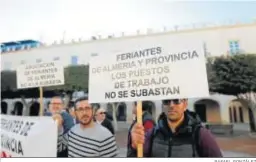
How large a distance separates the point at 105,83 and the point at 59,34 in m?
0.76

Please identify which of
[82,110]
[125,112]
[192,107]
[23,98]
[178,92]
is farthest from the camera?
[23,98]

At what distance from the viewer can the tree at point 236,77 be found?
2.06 metres

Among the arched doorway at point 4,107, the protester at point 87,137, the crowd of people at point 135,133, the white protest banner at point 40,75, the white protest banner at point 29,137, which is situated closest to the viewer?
the crowd of people at point 135,133

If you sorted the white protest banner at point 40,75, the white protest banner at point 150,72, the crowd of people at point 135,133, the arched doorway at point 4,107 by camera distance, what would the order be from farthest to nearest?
the arched doorway at point 4,107 → the white protest banner at point 40,75 → the crowd of people at point 135,133 → the white protest banner at point 150,72

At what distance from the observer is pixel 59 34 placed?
2.60 meters

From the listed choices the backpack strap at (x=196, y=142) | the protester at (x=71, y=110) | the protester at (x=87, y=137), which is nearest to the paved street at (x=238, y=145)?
the backpack strap at (x=196, y=142)

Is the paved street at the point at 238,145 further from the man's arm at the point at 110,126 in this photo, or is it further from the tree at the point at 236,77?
the man's arm at the point at 110,126

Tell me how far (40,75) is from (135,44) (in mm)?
1002

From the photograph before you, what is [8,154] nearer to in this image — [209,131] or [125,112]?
[125,112]

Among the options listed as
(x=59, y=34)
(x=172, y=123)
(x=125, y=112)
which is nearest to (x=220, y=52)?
(x=172, y=123)

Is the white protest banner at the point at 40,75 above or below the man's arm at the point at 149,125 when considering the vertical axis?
above

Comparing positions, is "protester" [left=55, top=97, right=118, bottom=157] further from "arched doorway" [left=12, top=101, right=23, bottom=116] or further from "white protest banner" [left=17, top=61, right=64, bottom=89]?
"arched doorway" [left=12, top=101, right=23, bottom=116]

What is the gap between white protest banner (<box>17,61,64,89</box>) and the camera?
8.46 feet

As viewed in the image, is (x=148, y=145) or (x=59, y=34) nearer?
(x=148, y=145)
